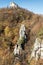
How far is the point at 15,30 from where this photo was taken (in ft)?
142

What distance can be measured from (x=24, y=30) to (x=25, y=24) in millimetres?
3316

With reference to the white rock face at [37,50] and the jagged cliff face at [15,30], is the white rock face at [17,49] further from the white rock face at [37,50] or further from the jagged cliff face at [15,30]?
the white rock face at [37,50]

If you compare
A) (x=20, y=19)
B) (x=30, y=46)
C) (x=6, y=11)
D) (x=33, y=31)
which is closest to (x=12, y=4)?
(x=6, y=11)

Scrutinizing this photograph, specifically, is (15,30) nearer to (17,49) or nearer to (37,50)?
(17,49)

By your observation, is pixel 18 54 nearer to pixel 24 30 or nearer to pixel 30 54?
pixel 30 54

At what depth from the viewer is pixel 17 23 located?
4616 centimetres

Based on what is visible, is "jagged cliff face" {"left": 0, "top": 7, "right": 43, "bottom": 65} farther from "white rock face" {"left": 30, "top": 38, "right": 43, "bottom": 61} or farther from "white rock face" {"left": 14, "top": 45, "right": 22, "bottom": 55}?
"white rock face" {"left": 30, "top": 38, "right": 43, "bottom": 61}

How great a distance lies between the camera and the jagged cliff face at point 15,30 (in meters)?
36.9

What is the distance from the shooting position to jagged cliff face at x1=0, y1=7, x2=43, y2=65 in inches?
1453

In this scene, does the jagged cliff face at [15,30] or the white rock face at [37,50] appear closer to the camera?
the white rock face at [37,50]

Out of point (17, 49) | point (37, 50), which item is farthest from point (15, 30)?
point (37, 50)

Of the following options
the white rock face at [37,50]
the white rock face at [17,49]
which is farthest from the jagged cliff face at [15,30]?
the white rock face at [37,50]

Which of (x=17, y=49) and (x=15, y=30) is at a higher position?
(x=15, y=30)

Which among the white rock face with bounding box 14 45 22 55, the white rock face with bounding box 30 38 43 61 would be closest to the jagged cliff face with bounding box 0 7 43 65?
the white rock face with bounding box 14 45 22 55
